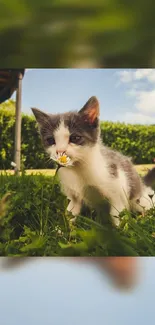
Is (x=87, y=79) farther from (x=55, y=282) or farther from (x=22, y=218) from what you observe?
(x=55, y=282)

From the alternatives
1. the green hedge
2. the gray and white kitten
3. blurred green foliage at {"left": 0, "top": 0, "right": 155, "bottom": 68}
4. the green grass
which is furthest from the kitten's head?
blurred green foliage at {"left": 0, "top": 0, "right": 155, "bottom": 68}

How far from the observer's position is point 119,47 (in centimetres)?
49

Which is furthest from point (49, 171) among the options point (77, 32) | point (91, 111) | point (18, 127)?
point (77, 32)

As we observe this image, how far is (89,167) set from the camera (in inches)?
77.5

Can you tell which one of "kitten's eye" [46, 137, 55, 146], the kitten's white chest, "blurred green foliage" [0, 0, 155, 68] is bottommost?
the kitten's white chest

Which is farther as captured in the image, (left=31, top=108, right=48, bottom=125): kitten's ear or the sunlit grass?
the sunlit grass

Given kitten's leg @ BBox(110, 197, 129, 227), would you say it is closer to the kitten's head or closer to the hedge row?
the kitten's head

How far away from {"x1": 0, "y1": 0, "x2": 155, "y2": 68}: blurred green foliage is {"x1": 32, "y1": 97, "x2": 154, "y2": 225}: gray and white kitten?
1.24 metres

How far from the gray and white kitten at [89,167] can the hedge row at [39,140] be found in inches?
12.9

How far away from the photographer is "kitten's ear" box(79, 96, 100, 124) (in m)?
1.81

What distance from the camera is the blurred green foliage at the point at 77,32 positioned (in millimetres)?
389

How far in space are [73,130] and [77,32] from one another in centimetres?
136

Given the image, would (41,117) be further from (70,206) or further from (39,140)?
(39,140)

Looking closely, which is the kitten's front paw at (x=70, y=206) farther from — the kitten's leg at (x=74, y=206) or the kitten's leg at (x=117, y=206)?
the kitten's leg at (x=117, y=206)
